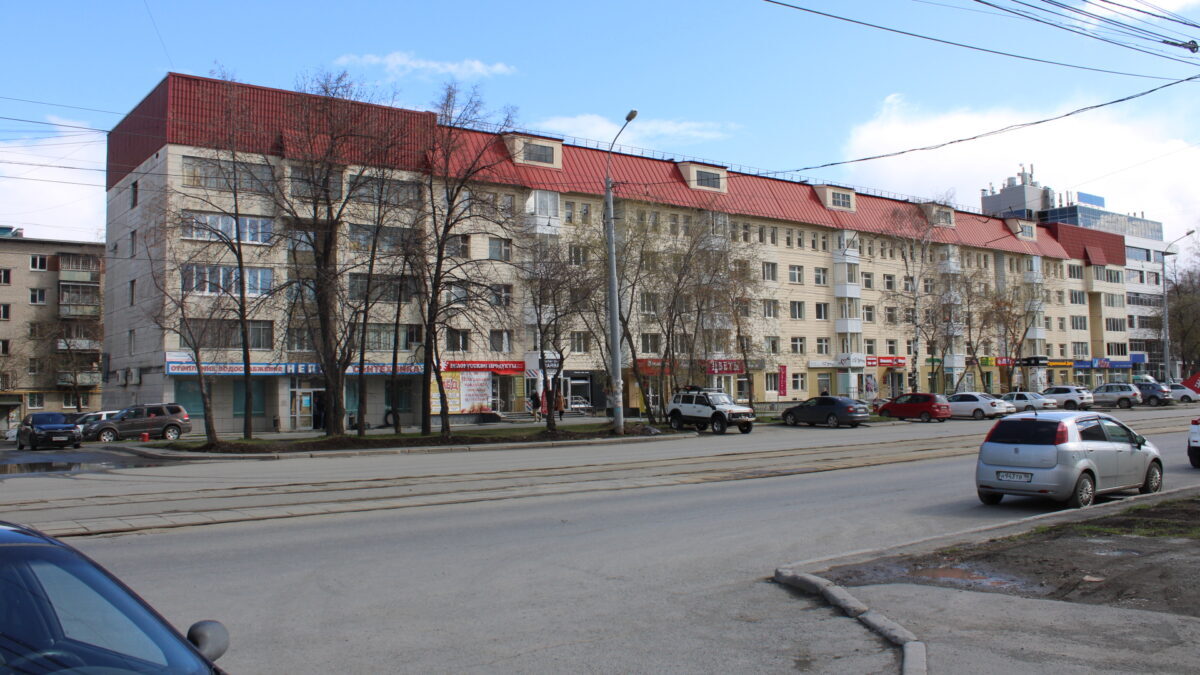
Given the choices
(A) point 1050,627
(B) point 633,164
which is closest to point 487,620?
(A) point 1050,627

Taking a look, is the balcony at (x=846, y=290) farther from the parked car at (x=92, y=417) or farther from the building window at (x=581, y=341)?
the parked car at (x=92, y=417)

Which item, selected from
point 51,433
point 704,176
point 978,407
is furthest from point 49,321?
point 978,407

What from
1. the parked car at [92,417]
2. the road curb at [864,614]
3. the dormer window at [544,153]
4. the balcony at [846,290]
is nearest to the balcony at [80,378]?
the parked car at [92,417]

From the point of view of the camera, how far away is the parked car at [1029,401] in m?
48.2

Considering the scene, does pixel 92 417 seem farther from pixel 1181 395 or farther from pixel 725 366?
pixel 1181 395

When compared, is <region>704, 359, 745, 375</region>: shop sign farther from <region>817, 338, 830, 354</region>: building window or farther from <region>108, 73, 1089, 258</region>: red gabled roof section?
<region>817, 338, 830, 354</region>: building window

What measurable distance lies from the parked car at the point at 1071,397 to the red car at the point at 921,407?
1179cm

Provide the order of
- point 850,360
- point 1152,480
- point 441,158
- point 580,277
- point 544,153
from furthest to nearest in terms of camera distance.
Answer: point 850,360 → point 544,153 → point 580,277 → point 441,158 → point 1152,480

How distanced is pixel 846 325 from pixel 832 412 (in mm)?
27946

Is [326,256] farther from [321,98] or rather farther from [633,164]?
[633,164]

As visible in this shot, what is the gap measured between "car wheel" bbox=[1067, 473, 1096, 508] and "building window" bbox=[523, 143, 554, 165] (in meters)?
43.8

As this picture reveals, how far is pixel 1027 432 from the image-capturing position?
508 inches

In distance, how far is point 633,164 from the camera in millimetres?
56625

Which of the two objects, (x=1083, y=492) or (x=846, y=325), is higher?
(x=846, y=325)
